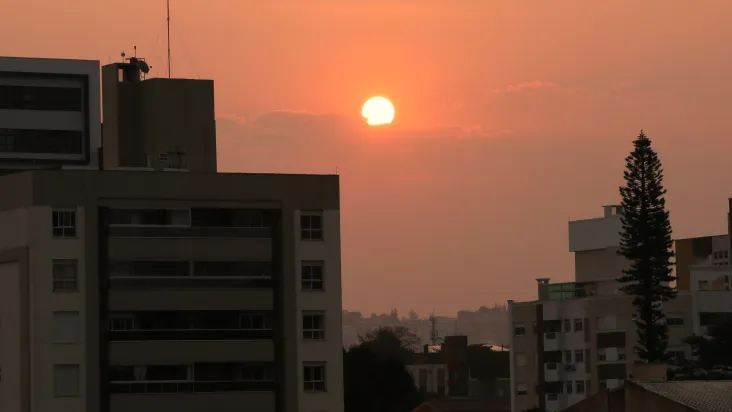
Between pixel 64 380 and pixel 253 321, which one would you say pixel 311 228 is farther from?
pixel 64 380

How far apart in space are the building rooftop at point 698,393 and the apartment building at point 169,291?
1989 centimetres

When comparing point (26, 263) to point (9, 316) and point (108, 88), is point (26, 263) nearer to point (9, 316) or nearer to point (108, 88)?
point (9, 316)

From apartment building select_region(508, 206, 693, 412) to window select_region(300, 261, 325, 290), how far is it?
48925mm

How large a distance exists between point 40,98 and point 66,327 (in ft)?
93.8

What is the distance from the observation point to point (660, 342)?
88438 millimetres

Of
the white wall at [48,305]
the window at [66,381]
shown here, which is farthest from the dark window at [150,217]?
the window at [66,381]

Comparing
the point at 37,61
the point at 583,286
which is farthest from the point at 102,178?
the point at 583,286

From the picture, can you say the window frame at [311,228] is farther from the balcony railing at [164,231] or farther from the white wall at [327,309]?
the balcony railing at [164,231]

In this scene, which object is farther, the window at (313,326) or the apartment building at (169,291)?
the window at (313,326)

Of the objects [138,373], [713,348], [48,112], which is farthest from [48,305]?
[713,348]

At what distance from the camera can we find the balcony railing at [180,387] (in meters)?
63.5

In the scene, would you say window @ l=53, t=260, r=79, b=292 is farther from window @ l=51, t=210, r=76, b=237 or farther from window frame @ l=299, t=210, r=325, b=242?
window frame @ l=299, t=210, r=325, b=242

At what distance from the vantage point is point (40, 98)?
90.1 metres

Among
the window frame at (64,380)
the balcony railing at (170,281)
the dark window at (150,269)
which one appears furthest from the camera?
the dark window at (150,269)
